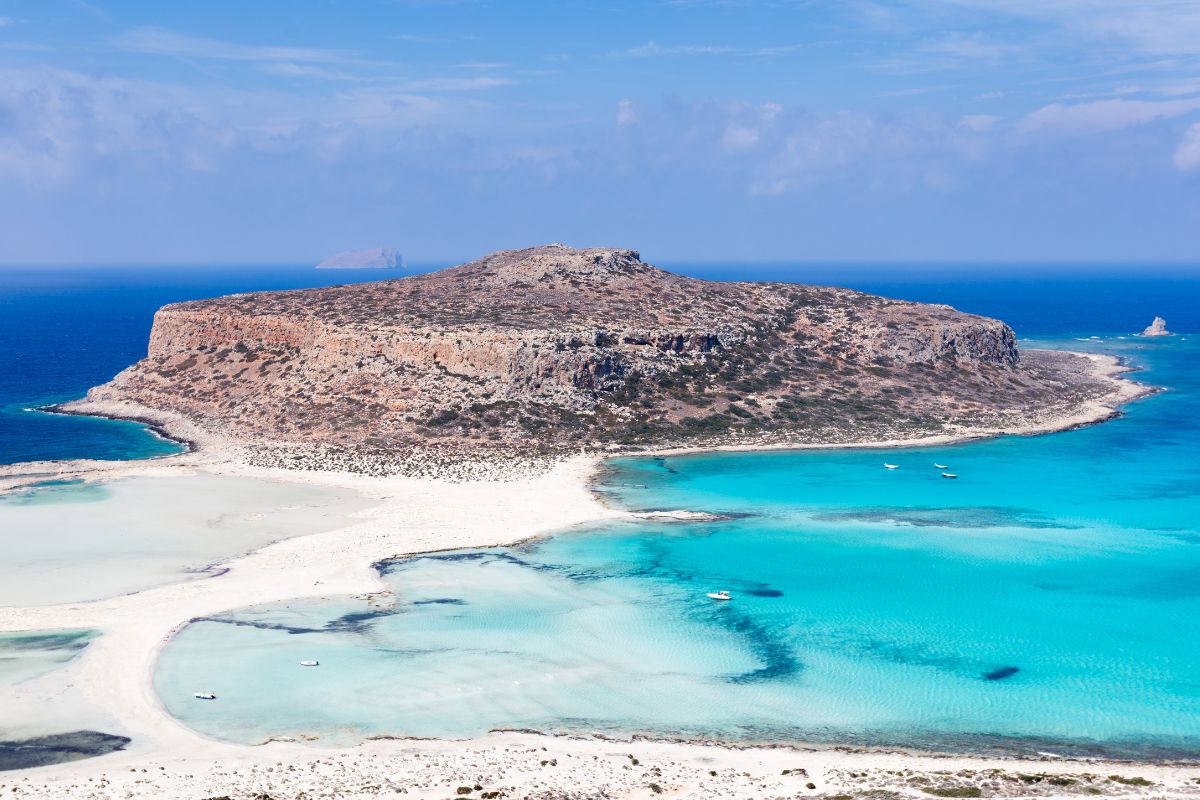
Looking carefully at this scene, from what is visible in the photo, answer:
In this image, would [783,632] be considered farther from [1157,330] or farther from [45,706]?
[1157,330]

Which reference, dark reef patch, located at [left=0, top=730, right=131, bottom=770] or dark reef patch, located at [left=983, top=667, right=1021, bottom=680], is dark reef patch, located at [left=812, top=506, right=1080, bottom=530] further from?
dark reef patch, located at [left=0, top=730, right=131, bottom=770]

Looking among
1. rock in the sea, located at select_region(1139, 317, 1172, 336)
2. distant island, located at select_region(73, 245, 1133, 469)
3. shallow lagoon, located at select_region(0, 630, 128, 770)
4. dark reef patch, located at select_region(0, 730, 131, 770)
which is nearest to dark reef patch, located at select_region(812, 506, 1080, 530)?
distant island, located at select_region(73, 245, 1133, 469)

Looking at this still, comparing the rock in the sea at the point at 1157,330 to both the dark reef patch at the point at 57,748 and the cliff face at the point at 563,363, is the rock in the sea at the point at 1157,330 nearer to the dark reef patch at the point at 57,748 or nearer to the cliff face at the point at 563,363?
the cliff face at the point at 563,363

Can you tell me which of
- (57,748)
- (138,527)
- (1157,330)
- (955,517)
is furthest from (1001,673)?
(1157,330)

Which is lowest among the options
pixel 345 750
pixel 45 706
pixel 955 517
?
pixel 345 750

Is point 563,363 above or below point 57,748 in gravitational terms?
above

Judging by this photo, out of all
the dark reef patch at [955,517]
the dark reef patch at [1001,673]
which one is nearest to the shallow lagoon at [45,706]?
the dark reef patch at [1001,673]
